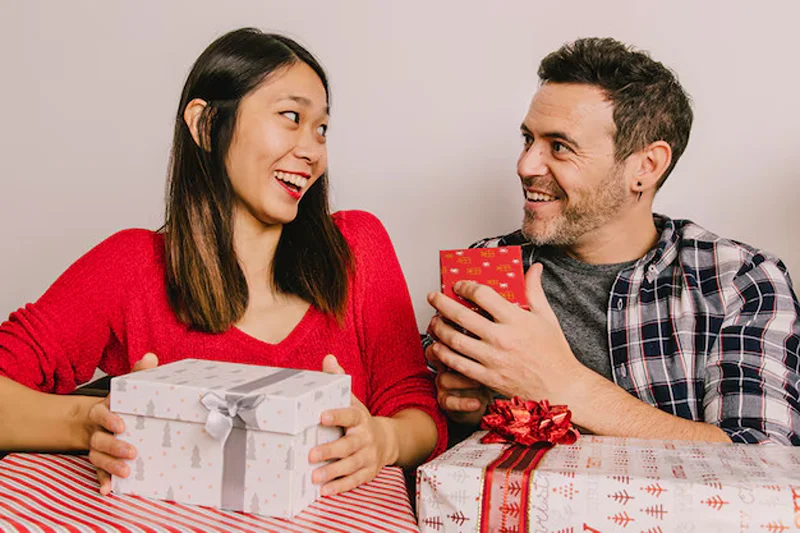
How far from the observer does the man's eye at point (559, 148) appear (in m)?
1.60

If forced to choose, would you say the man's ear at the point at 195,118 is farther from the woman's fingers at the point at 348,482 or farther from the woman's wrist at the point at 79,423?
the woman's fingers at the point at 348,482

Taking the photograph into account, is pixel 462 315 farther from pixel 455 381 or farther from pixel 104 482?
pixel 104 482

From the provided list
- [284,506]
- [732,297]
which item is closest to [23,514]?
[284,506]

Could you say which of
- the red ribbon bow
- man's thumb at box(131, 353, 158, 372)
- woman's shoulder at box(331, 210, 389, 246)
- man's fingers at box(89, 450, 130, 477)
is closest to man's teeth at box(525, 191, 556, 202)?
woman's shoulder at box(331, 210, 389, 246)

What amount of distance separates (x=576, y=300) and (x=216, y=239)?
71 centimetres

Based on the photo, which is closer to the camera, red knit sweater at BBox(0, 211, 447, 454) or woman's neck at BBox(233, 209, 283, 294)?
red knit sweater at BBox(0, 211, 447, 454)

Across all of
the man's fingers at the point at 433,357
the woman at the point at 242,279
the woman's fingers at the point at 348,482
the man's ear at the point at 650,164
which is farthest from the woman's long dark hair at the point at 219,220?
the man's ear at the point at 650,164

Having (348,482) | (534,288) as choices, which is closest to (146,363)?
(348,482)

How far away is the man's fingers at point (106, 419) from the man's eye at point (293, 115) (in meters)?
0.57

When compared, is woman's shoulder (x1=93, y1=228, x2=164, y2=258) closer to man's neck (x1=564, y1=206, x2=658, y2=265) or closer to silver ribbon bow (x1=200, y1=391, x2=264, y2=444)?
silver ribbon bow (x1=200, y1=391, x2=264, y2=444)

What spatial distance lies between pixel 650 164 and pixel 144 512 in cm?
121

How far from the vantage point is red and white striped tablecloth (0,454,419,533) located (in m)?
0.88

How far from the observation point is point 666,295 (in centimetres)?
150

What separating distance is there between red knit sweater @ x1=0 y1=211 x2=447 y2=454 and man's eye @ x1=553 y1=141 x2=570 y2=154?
447 millimetres
